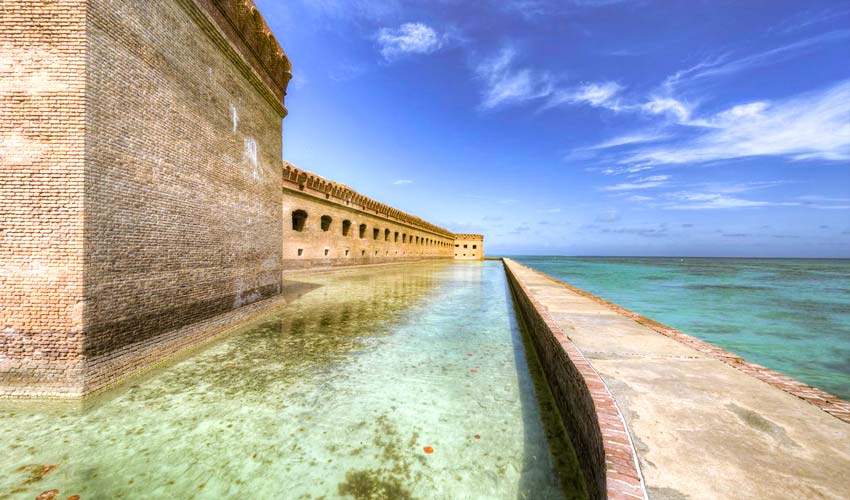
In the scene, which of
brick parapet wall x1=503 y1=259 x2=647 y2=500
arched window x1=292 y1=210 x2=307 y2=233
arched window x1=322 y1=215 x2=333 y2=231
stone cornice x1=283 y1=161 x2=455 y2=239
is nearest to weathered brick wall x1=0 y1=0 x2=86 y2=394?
brick parapet wall x1=503 y1=259 x2=647 y2=500

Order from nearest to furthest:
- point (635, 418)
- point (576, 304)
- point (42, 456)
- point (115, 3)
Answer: point (635, 418), point (42, 456), point (115, 3), point (576, 304)

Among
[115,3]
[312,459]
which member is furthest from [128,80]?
[312,459]

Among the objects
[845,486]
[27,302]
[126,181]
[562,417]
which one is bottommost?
[562,417]

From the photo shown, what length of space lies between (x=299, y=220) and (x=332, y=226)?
2678 mm

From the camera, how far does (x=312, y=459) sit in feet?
8.12

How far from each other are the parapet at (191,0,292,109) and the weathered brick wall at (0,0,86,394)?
7.22ft

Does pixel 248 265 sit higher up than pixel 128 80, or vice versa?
pixel 128 80

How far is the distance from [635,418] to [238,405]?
354cm

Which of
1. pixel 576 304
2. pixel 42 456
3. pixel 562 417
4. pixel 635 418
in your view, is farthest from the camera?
pixel 576 304

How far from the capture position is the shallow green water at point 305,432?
2.23m

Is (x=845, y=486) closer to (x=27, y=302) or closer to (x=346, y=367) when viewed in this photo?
(x=346, y=367)

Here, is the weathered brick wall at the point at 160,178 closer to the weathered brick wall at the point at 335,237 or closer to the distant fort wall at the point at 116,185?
the distant fort wall at the point at 116,185

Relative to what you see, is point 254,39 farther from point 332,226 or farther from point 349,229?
point 349,229

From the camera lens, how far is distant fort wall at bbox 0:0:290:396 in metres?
3.54
